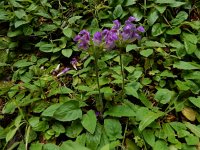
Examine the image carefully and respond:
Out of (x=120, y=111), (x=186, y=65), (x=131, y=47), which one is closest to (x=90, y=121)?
(x=120, y=111)

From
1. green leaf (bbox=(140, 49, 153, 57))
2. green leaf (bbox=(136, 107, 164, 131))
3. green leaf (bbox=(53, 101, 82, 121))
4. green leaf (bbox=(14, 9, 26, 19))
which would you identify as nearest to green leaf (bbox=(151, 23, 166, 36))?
green leaf (bbox=(140, 49, 153, 57))

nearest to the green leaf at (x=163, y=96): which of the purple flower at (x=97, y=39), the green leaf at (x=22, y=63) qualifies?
the purple flower at (x=97, y=39)

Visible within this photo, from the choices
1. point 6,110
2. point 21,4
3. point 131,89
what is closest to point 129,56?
point 131,89

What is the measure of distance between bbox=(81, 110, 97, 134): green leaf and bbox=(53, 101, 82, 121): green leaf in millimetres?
53

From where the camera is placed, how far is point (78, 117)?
2.33m

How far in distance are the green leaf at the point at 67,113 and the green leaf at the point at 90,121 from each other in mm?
53

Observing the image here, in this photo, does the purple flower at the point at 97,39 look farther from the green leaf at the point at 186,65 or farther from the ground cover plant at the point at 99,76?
the green leaf at the point at 186,65

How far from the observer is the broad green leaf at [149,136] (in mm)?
2285

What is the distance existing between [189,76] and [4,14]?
1.97 m

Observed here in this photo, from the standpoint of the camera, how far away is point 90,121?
2311 mm

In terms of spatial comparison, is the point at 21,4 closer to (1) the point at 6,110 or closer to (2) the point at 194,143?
(1) the point at 6,110

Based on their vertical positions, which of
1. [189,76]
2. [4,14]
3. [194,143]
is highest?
[4,14]

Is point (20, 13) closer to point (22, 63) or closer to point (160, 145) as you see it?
point (22, 63)

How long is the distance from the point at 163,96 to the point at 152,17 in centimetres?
91
